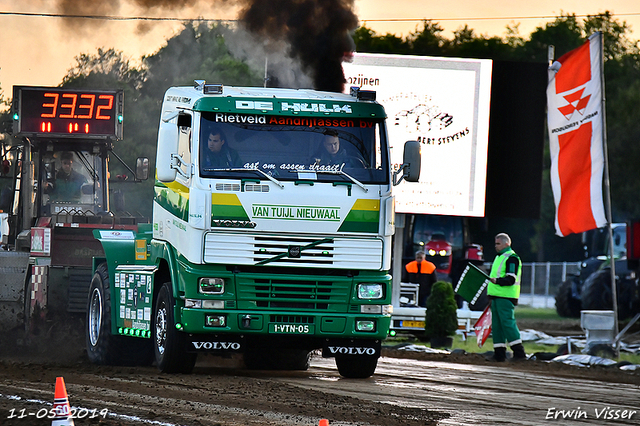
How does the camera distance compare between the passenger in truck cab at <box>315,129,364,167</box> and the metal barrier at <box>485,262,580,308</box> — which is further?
the metal barrier at <box>485,262,580,308</box>

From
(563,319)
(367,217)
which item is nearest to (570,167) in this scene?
(367,217)

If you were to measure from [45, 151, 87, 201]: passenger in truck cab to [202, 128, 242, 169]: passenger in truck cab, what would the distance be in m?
6.42

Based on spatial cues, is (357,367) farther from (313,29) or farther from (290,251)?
(313,29)

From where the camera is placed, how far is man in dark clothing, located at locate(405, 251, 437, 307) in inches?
909

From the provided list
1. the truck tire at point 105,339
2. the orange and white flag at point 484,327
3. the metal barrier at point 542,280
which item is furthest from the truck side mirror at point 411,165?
the metal barrier at point 542,280

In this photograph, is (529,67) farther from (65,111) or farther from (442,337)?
(65,111)

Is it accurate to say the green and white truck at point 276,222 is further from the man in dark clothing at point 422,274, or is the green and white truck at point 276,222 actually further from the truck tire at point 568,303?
the truck tire at point 568,303

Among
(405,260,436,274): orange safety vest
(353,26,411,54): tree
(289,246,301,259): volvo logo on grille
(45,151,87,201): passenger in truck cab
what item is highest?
(353,26,411,54): tree

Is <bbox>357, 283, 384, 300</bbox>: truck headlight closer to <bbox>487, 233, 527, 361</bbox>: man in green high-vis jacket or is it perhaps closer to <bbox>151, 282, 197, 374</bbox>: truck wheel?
<bbox>151, 282, 197, 374</bbox>: truck wheel

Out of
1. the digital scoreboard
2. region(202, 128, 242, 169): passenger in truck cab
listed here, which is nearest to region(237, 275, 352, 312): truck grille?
region(202, 128, 242, 169): passenger in truck cab

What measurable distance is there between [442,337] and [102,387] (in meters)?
10.1

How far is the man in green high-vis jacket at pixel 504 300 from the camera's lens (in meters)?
16.7

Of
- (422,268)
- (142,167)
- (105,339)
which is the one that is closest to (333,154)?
(142,167)

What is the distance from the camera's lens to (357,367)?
1323 cm
